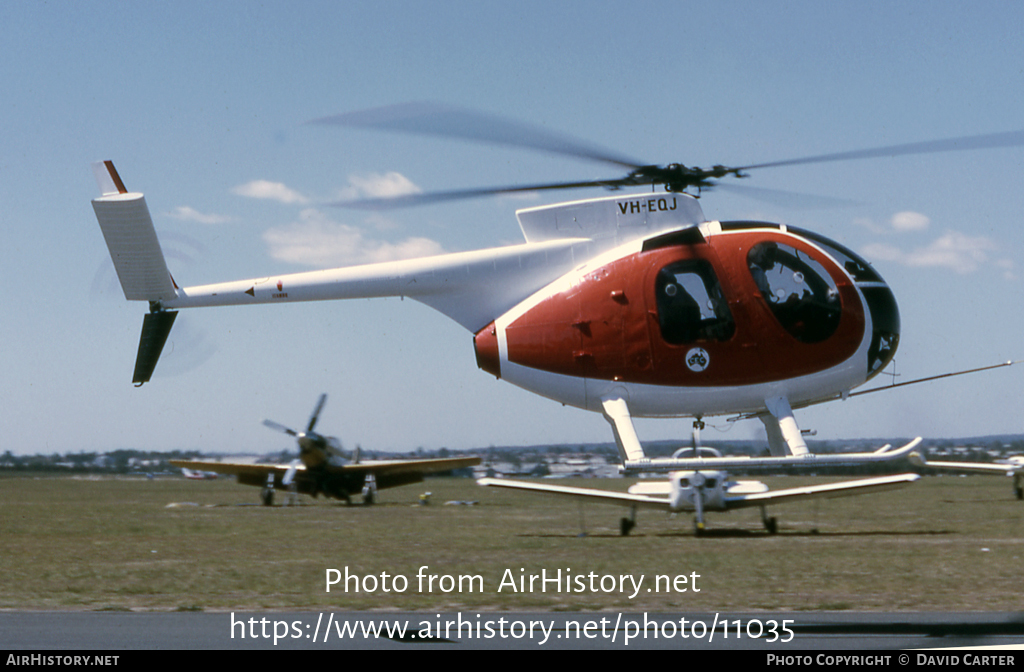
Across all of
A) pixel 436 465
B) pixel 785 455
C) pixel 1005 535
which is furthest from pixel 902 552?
pixel 436 465

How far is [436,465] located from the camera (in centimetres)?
4647

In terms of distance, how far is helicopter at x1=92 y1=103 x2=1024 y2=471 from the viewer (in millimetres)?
12977

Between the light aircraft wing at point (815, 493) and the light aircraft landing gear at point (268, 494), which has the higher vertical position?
the light aircraft wing at point (815, 493)

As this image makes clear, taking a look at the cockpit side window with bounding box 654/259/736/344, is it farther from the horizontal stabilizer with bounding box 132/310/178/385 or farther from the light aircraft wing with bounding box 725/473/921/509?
the light aircraft wing with bounding box 725/473/921/509

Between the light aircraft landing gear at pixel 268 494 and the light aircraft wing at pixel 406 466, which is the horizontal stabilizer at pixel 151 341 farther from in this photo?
Result: the light aircraft landing gear at pixel 268 494

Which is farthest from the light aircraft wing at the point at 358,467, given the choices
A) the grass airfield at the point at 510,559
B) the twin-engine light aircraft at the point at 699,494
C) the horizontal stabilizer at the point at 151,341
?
the horizontal stabilizer at the point at 151,341

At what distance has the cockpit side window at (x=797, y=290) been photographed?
42.7 feet

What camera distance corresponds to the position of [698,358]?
12961 mm

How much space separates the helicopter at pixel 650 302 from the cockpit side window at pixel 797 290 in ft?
0.06

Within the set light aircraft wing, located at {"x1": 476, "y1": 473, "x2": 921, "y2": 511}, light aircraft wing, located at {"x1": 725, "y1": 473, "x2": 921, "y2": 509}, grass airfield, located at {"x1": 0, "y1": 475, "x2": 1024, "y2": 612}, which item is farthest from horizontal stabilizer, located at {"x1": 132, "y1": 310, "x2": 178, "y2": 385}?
light aircraft wing, located at {"x1": 725, "y1": 473, "x2": 921, "y2": 509}

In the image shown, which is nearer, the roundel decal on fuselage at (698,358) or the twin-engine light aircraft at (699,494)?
Answer: the roundel decal on fuselage at (698,358)

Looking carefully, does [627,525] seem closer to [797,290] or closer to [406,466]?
[797,290]

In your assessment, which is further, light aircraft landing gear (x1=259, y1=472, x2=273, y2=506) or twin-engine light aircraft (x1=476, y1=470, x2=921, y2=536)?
light aircraft landing gear (x1=259, y1=472, x2=273, y2=506)

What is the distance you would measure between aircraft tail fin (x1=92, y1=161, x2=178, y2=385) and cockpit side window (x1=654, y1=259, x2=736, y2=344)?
272 inches
